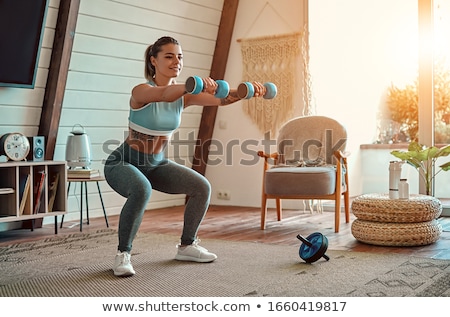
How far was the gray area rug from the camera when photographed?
2617mm

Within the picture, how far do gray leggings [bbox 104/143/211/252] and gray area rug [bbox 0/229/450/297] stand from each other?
9.0 inches

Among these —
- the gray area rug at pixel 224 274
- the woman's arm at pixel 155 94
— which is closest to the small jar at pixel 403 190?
the gray area rug at pixel 224 274

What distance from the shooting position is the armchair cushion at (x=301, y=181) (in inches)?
168

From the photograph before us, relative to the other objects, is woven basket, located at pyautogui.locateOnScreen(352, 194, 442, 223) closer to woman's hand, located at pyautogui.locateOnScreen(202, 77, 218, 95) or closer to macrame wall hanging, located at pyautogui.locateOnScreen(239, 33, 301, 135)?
woman's hand, located at pyautogui.locateOnScreen(202, 77, 218, 95)

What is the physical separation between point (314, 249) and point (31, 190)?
2.15 metres

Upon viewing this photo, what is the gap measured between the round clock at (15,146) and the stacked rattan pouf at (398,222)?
233 centimetres

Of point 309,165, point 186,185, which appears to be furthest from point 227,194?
point 186,185

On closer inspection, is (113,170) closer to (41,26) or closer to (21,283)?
(21,283)

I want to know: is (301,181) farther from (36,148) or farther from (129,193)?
(36,148)

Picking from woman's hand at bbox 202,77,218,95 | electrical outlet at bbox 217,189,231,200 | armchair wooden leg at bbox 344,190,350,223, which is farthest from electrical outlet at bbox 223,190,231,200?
woman's hand at bbox 202,77,218,95

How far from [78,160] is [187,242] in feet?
5.69

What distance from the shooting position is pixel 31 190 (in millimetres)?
4297
